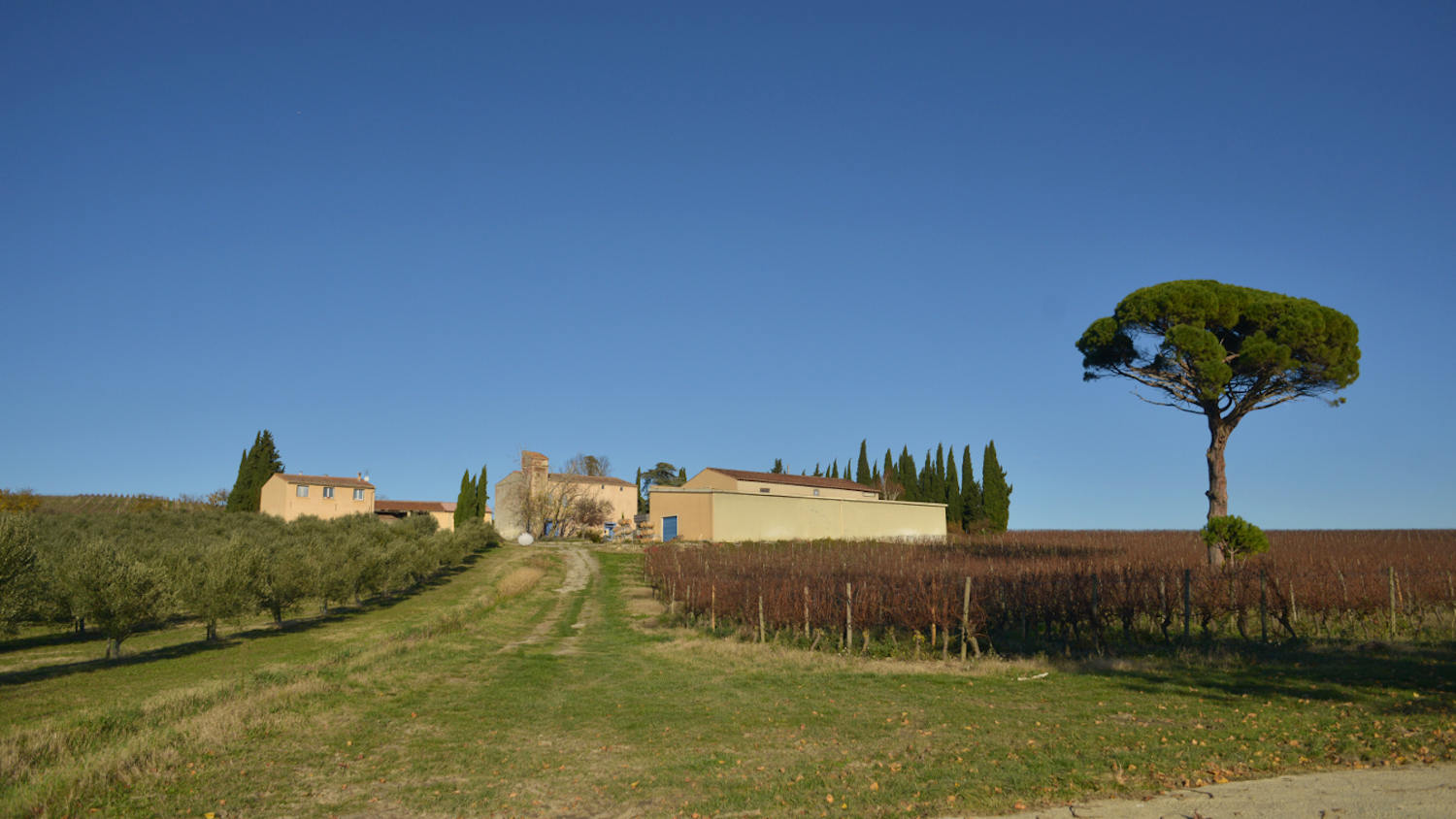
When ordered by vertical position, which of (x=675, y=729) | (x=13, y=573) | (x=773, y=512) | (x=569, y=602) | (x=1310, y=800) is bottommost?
(x=569, y=602)

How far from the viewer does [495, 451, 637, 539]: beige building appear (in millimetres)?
72625

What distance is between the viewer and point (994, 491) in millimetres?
76500

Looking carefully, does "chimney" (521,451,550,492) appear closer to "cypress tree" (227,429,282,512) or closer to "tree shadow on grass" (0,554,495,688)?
"cypress tree" (227,429,282,512)

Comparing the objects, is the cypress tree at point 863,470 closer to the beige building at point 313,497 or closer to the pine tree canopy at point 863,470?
the pine tree canopy at point 863,470

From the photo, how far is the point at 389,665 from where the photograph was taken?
18.1 m

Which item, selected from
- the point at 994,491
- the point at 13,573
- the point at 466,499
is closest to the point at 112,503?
the point at 466,499

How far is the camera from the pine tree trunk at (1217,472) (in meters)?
31.1

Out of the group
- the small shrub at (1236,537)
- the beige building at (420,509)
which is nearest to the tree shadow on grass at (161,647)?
the small shrub at (1236,537)

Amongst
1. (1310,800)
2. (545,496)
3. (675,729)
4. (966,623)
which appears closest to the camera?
(1310,800)

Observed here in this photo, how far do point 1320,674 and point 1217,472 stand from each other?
19.1 m

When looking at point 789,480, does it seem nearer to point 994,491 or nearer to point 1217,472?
point 994,491

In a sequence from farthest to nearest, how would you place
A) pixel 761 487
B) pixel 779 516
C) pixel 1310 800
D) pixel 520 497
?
1. pixel 520 497
2. pixel 761 487
3. pixel 779 516
4. pixel 1310 800

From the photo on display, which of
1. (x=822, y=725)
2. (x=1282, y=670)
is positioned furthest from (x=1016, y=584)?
(x=822, y=725)

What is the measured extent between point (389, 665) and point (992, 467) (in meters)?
67.3
